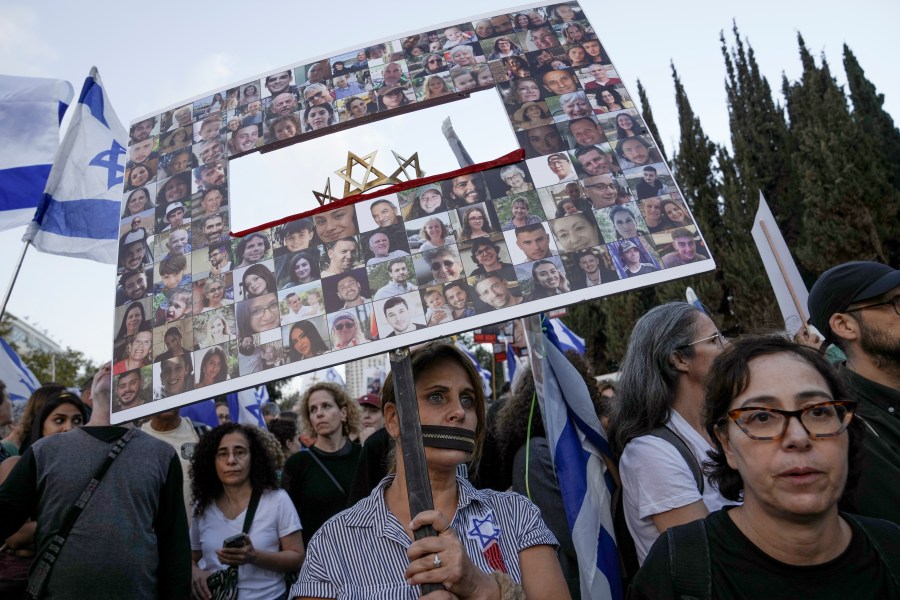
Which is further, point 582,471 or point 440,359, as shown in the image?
point 582,471

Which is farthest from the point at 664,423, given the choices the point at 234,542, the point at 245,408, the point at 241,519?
the point at 245,408

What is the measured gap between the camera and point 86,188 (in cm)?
472

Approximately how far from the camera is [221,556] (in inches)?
147

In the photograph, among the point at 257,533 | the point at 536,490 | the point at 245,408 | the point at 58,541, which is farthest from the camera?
the point at 245,408

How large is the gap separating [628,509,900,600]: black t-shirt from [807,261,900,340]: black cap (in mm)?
1176

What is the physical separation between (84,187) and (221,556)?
2748 mm

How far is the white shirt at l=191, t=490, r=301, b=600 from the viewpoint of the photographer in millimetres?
3938

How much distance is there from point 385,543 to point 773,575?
1.08m

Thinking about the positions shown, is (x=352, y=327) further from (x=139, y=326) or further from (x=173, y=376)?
(x=139, y=326)

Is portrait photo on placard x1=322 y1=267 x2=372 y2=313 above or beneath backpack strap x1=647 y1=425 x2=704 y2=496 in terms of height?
above

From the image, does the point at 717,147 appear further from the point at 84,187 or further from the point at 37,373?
the point at 37,373

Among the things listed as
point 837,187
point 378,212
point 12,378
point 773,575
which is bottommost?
point 773,575

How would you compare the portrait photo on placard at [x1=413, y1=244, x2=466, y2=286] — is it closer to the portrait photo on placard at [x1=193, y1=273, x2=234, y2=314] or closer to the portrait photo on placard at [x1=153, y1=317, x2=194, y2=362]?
the portrait photo on placard at [x1=193, y1=273, x2=234, y2=314]

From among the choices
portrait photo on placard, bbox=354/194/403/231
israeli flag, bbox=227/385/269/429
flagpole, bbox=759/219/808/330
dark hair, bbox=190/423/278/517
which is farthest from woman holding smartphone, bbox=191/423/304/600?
flagpole, bbox=759/219/808/330
